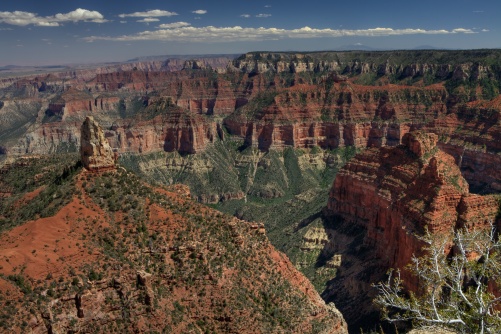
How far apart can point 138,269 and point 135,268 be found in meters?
0.31

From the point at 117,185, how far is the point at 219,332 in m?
18.7

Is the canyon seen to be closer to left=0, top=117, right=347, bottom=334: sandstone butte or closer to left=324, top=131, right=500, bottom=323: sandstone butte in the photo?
left=324, top=131, right=500, bottom=323: sandstone butte

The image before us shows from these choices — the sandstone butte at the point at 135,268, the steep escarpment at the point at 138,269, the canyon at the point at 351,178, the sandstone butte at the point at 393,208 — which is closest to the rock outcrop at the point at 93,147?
the sandstone butte at the point at 135,268

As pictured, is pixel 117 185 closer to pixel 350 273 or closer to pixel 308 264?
pixel 350 273

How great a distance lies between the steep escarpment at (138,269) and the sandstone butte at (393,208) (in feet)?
70.4

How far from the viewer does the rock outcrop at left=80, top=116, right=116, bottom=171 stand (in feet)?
165

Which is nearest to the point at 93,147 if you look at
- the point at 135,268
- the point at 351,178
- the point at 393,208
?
the point at 135,268

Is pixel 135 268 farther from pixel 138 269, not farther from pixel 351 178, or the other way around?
pixel 351 178

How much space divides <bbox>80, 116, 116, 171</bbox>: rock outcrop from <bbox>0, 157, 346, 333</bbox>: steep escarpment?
1.04 meters

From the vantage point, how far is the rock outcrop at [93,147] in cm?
5022

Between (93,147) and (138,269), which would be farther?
(93,147)

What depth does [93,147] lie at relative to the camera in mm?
50094

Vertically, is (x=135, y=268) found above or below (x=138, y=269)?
above

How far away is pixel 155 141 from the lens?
19225 centimetres
